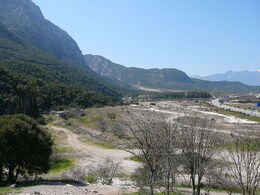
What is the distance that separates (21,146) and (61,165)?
63.6ft

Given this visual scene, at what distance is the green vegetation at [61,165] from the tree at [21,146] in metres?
14.0

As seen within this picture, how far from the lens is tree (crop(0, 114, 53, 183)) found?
22.5 m

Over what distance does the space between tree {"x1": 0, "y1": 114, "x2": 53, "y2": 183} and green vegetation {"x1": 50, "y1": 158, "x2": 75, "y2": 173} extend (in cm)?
1400

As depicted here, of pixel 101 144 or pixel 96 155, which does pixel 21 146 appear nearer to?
pixel 96 155

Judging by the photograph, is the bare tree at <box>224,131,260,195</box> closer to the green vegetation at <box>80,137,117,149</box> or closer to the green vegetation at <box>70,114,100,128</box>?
the green vegetation at <box>80,137,117,149</box>

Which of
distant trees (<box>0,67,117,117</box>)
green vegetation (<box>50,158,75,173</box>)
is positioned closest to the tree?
green vegetation (<box>50,158,75,173</box>)

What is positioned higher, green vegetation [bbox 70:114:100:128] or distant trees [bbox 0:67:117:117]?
distant trees [bbox 0:67:117:117]

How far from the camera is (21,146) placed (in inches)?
905

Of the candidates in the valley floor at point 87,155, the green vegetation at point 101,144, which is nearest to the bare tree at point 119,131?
the valley floor at point 87,155

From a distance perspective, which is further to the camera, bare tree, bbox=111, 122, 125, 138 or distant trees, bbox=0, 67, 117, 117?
distant trees, bbox=0, 67, 117, 117

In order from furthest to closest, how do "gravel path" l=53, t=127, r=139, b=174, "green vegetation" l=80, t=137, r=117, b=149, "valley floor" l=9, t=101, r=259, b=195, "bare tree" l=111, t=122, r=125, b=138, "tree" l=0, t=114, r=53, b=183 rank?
1. "bare tree" l=111, t=122, r=125, b=138
2. "green vegetation" l=80, t=137, r=117, b=149
3. "gravel path" l=53, t=127, r=139, b=174
4. "tree" l=0, t=114, r=53, b=183
5. "valley floor" l=9, t=101, r=259, b=195

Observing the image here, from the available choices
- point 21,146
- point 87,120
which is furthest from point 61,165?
point 87,120

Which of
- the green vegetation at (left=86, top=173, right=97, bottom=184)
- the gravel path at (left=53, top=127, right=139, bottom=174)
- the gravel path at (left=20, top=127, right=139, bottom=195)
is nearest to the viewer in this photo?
the gravel path at (left=20, top=127, right=139, bottom=195)

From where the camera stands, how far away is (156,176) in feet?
41.1
